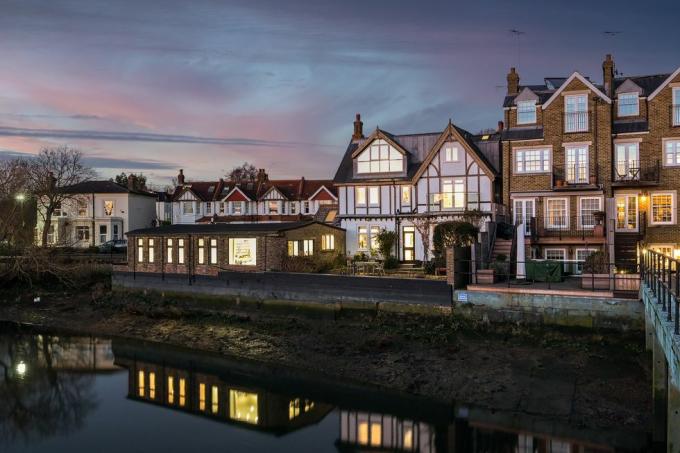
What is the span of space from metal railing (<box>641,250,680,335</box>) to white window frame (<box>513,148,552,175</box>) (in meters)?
11.3

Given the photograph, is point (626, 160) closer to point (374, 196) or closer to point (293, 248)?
point (374, 196)

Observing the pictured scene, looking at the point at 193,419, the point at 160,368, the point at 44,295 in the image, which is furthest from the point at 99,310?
the point at 193,419

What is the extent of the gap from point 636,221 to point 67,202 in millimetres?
51870

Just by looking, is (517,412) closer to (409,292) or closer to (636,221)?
(409,292)

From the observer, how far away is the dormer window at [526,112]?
3106cm

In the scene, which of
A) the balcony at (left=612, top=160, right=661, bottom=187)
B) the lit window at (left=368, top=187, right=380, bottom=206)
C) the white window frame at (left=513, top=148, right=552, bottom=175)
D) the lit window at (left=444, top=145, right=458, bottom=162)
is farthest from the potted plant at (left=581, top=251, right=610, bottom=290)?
the lit window at (left=368, top=187, right=380, bottom=206)

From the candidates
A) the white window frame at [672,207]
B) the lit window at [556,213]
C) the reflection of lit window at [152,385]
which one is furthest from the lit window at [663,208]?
the reflection of lit window at [152,385]

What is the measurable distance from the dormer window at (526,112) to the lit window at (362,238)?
38.6ft

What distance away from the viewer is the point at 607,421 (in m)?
14.6

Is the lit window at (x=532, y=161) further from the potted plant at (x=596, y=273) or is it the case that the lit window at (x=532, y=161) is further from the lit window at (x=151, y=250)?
the lit window at (x=151, y=250)

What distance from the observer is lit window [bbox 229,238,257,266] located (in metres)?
31.1

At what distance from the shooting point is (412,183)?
115 feet

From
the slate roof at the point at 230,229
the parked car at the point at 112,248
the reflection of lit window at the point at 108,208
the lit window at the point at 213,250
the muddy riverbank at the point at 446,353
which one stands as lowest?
the muddy riverbank at the point at 446,353

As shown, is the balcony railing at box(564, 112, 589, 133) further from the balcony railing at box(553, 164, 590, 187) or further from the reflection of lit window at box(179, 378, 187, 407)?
the reflection of lit window at box(179, 378, 187, 407)
